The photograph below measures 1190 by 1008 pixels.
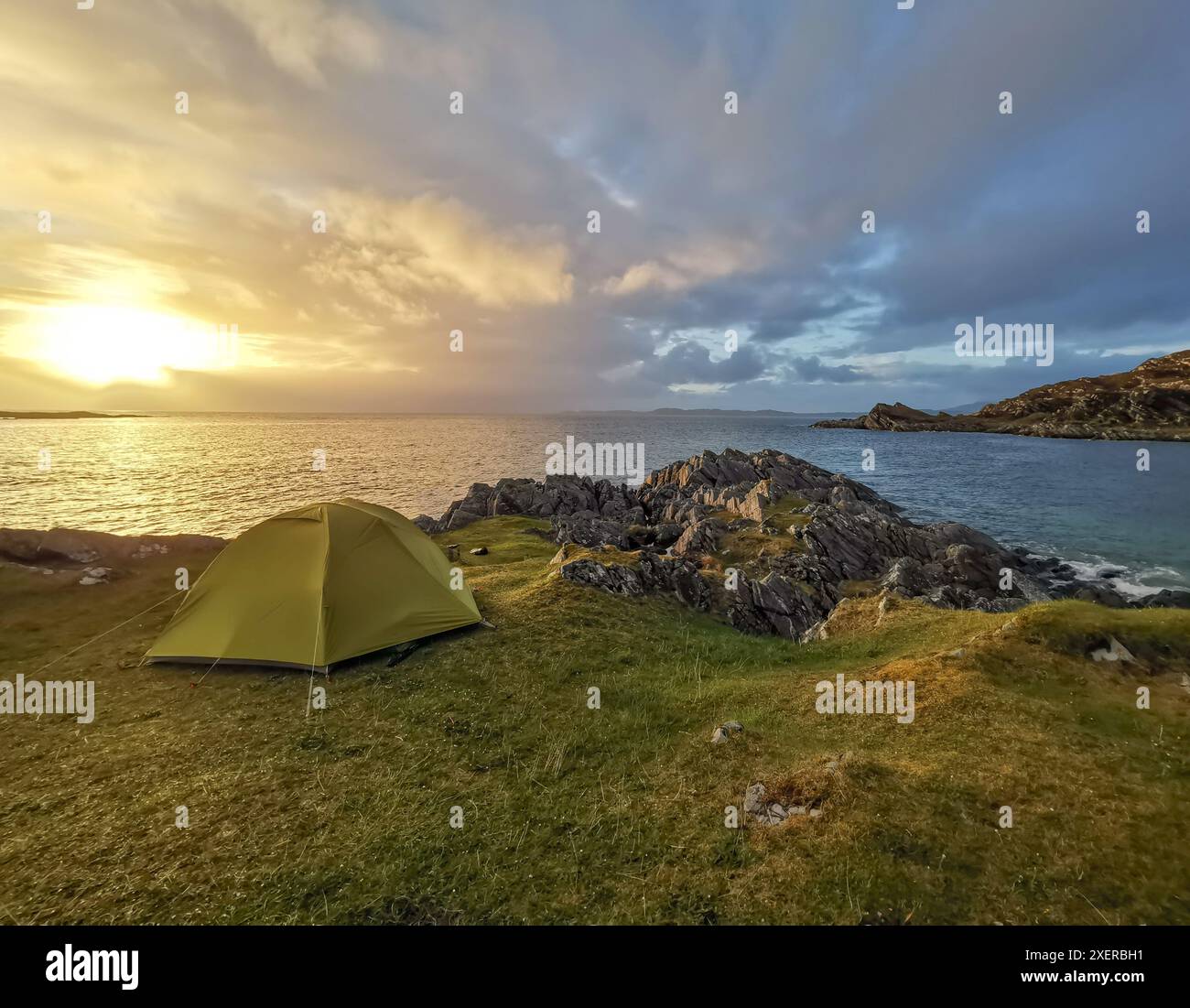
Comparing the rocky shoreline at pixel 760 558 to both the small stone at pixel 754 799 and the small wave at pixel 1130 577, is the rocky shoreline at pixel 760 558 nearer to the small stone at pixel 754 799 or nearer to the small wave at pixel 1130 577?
the small wave at pixel 1130 577

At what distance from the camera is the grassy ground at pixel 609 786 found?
641cm

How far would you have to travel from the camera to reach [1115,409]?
150375mm

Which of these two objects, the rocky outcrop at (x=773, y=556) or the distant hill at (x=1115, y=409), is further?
the distant hill at (x=1115, y=409)

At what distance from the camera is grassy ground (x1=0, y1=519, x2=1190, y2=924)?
6410mm

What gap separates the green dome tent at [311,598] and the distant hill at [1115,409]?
183436 mm

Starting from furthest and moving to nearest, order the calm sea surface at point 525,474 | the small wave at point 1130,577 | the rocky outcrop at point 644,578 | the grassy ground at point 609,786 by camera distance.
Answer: the calm sea surface at point 525,474, the small wave at point 1130,577, the rocky outcrop at point 644,578, the grassy ground at point 609,786

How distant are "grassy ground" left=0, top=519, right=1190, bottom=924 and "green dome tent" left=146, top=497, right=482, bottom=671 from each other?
700 mm

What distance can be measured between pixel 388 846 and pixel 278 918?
1.47m

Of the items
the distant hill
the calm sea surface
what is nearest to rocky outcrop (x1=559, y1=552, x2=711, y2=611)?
the calm sea surface

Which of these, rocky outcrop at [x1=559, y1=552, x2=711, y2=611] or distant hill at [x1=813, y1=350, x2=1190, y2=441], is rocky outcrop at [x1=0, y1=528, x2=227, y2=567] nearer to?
rocky outcrop at [x1=559, y1=552, x2=711, y2=611]

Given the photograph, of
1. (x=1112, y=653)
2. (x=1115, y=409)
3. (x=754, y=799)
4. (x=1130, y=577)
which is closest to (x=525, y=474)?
(x=1130, y=577)

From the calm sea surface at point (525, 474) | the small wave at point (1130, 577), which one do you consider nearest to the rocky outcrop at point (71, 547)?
the calm sea surface at point (525, 474)
